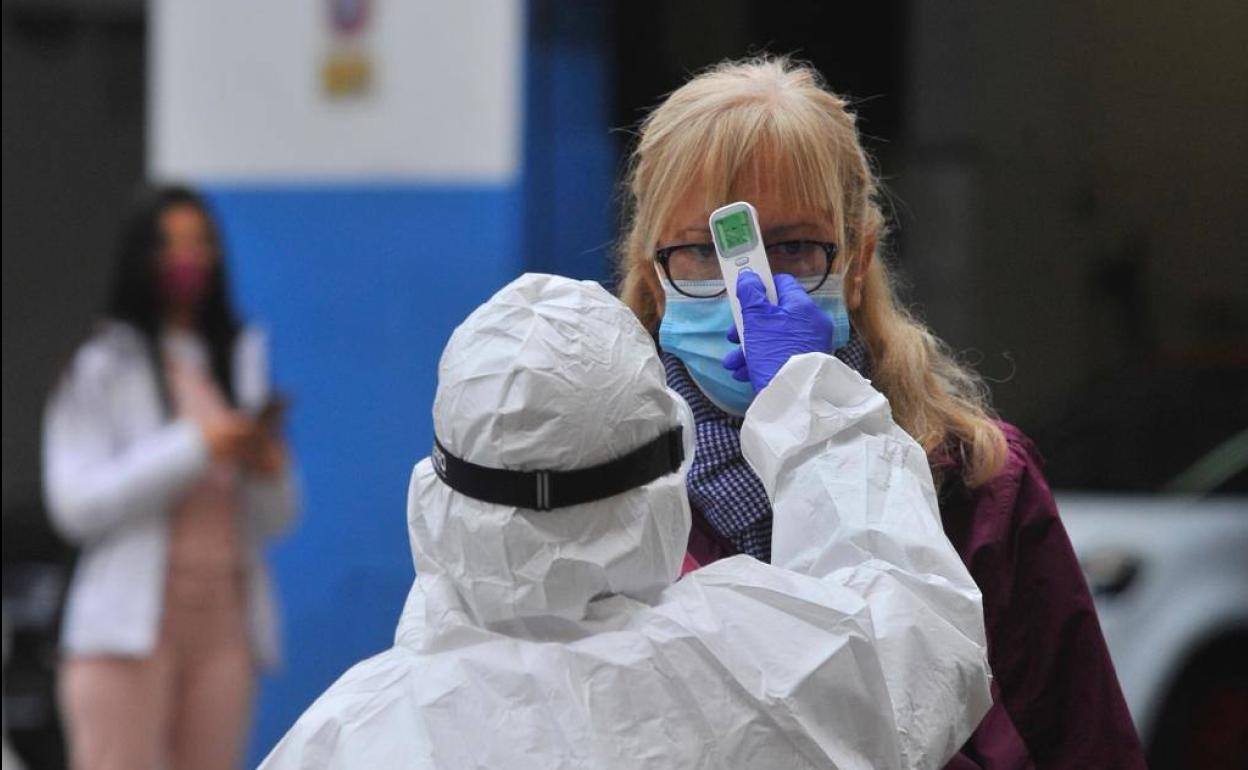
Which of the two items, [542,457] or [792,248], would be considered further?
[792,248]

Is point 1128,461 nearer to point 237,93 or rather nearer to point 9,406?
point 237,93

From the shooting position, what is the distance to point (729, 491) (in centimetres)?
209

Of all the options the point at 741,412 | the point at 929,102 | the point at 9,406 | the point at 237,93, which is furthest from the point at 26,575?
the point at 741,412

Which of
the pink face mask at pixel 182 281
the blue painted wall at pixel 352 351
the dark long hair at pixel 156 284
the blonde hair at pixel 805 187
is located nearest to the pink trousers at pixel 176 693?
the dark long hair at pixel 156 284

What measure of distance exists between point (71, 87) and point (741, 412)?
230 inches

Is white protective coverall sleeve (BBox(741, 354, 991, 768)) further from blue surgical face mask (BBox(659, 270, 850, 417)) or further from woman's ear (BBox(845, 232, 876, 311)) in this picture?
woman's ear (BBox(845, 232, 876, 311))

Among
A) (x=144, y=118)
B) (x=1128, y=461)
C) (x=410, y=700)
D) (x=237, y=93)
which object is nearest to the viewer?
(x=410, y=700)

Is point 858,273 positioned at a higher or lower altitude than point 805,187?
lower

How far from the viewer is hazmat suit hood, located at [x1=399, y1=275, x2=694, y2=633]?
5.21ft

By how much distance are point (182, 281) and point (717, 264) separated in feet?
10.6

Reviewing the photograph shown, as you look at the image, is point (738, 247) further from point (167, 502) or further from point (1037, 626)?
point (167, 502)

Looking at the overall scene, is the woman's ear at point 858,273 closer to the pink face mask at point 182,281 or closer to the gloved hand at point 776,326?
the gloved hand at point 776,326

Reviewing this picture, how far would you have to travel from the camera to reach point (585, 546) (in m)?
1.61

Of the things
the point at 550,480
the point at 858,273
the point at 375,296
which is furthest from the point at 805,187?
the point at 375,296
